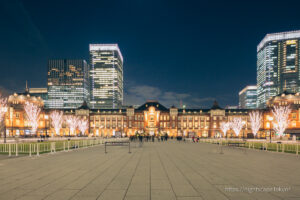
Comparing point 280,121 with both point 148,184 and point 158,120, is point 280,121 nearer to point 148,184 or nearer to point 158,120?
point 148,184

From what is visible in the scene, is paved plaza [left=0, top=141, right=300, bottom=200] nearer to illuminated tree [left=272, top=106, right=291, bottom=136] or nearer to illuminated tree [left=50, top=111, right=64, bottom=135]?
illuminated tree [left=272, top=106, right=291, bottom=136]

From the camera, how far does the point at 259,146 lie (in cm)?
2661

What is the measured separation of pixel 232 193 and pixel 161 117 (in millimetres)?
100139

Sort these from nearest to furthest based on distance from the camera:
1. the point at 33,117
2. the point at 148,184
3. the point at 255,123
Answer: the point at 148,184
the point at 33,117
the point at 255,123

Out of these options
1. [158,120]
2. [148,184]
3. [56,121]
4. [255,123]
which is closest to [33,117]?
[56,121]

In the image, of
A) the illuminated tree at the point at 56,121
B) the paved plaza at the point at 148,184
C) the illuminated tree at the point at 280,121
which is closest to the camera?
the paved plaza at the point at 148,184

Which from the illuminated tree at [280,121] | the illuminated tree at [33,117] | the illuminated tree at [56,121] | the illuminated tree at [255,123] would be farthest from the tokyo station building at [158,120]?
the illuminated tree at [280,121]

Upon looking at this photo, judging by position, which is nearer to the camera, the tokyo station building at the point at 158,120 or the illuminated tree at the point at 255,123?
the illuminated tree at the point at 255,123

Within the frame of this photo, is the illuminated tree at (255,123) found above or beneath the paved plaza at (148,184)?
beneath

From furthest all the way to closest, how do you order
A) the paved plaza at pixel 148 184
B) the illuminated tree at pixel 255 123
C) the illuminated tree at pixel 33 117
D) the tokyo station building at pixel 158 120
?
the tokyo station building at pixel 158 120, the illuminated tree at pixel 255 123, the illuminated tree at pixel 33 117, the paved plaza at pixel 148 184

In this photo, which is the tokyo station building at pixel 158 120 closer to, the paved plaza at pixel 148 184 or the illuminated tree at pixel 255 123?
the illuminated tree at pixel 255 123

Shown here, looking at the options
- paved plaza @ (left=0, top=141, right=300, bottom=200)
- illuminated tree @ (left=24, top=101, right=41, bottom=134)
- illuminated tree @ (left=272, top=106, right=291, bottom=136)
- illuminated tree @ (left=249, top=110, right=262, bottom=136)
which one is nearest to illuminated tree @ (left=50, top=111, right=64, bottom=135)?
illuminated tree @ (left=24, top=101, right=41, bottom=134)

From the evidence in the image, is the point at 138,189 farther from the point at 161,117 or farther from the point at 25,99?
the point at 25,99

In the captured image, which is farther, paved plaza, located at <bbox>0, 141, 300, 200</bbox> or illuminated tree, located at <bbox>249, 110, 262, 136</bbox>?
illuminated tree, located at <bbox>249, 110, 262, 136</bbox>
